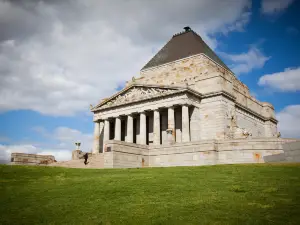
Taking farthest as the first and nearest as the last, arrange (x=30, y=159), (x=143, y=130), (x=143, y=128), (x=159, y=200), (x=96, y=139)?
1. (x=96, y=139)
2. (x=143, y=128)
3. (x=143, y=130)
4. (x=30, y=159)
5. (x=159, y=200)

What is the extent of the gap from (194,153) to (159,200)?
18.1 meters

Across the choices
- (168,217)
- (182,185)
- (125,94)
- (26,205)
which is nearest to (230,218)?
(168,217)

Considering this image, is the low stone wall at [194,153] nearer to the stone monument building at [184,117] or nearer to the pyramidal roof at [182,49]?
the stone monument building at [184,117]

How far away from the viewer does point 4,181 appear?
15.2 metres

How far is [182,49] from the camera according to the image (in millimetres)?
50406

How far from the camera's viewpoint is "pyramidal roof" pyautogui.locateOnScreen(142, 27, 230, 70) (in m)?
48.4

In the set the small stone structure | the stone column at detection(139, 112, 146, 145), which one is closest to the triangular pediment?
the stone column at detection(139, 112, 146, 145)

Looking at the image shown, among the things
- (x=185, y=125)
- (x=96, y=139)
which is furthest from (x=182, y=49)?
(x=96, y=139)

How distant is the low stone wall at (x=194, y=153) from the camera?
25.2 metres

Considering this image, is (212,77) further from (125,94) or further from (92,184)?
(92,184)

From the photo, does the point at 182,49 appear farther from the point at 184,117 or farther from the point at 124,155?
the point at 124,155

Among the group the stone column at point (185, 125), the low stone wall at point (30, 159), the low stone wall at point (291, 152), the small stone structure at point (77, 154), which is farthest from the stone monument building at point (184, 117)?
the low stone wall at point (30, 159)

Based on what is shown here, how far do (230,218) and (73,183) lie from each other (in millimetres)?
8790

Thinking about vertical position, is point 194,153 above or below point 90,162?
above
